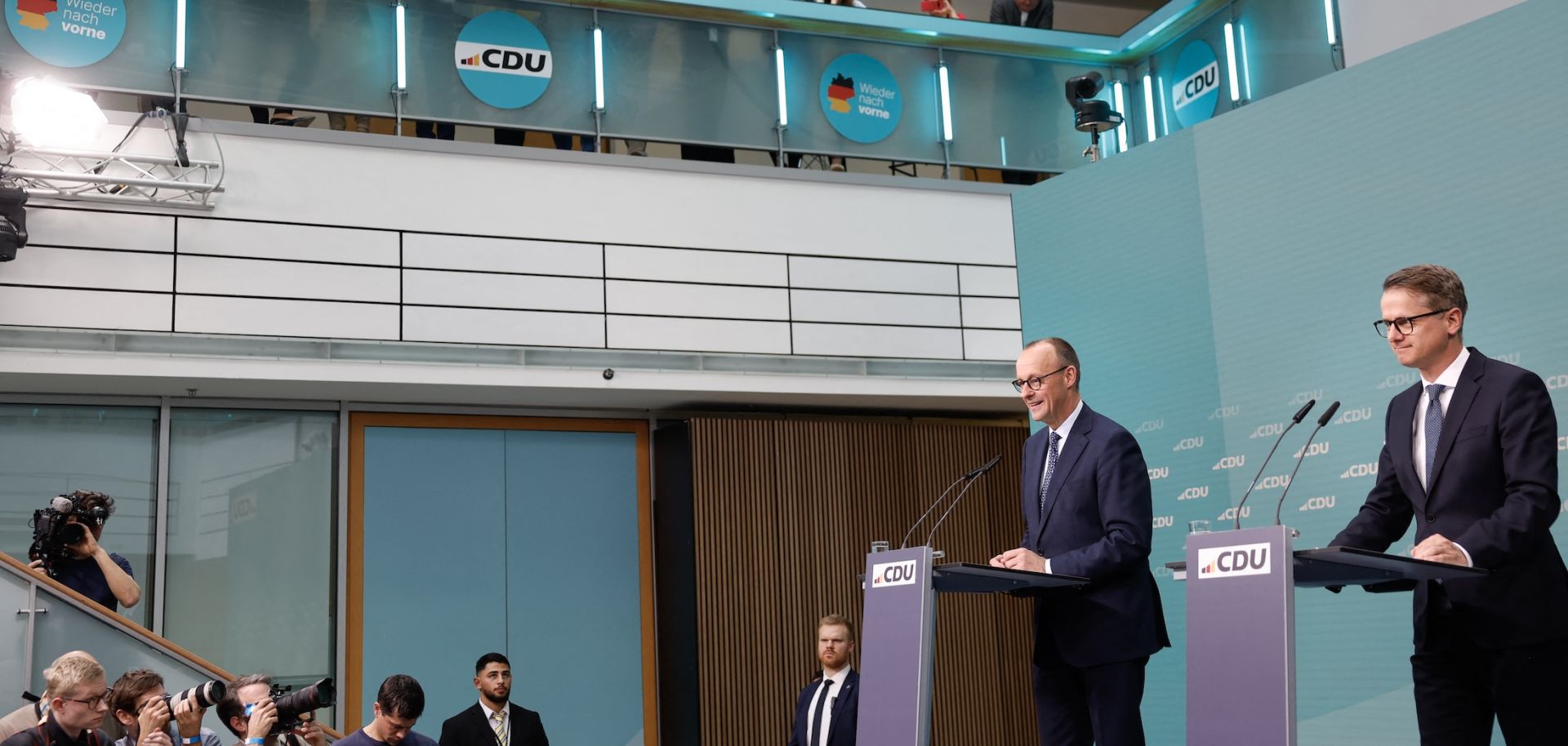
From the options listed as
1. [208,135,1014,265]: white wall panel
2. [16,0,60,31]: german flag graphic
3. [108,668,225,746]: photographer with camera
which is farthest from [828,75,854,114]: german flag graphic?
[108,668,225,746]: photographer with camera

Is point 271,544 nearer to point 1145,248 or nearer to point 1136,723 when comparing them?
point 1145,248

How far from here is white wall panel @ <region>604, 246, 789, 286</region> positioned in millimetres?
7609

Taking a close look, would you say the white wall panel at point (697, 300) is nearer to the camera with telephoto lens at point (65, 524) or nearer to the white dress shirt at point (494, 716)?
the white dress shirt at point (494, 716)

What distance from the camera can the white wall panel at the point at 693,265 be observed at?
7.61 m

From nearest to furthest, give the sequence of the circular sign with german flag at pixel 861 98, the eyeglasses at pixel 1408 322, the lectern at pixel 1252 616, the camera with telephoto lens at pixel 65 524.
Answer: the lectern at pixel 1252 616, the eyeglasses at pixel 1408 322, the camera with telephoto lens at pixel 65 524, the circular sign with german flag at pixel 861 98

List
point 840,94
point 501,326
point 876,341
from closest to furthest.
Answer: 1. point 501,326
2. point 876,341
3. point 840,94

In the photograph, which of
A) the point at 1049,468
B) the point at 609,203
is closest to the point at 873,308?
the point at 609,203

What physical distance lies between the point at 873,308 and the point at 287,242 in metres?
3.16

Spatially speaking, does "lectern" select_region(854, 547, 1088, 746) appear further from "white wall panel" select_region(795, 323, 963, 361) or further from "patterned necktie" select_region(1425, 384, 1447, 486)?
"white wall panel" select_region(795, 323, 963, 361)

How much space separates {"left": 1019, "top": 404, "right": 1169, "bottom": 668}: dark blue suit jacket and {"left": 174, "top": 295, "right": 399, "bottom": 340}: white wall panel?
4642 millimetres

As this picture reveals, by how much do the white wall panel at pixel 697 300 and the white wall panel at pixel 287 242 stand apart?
1.20 metres

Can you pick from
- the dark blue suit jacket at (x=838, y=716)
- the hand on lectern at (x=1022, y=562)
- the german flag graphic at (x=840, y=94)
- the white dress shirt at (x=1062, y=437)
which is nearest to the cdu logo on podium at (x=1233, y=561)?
the hand on lectern at (x=1022, y=562)

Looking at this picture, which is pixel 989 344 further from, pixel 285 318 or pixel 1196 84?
pixel 285 318

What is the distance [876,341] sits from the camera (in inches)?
→ 317
